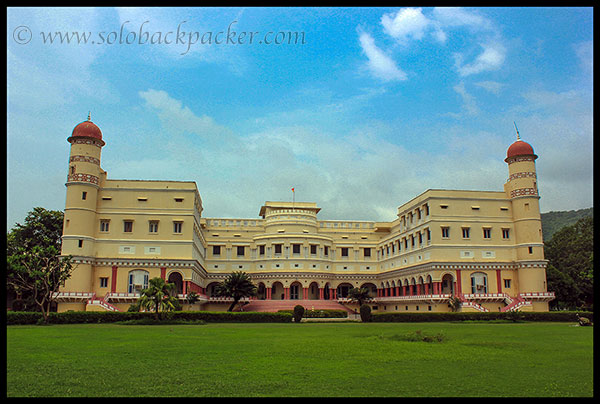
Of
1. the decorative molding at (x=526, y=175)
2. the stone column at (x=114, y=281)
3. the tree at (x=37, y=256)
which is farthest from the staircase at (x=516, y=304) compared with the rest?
the tree at (x=37, y=256)

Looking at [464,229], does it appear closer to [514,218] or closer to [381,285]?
[514,218]

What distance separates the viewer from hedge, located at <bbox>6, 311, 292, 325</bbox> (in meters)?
36.4

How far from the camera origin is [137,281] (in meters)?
51.5

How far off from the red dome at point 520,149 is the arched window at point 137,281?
138ft

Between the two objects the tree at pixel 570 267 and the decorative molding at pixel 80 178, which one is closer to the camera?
the decorative molding at pixel 80 178

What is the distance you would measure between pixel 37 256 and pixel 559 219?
117 metres

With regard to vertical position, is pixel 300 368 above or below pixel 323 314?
below

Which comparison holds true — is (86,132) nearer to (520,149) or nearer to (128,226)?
(128,226)

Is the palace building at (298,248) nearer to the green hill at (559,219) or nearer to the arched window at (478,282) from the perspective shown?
the arched window at (478,282)

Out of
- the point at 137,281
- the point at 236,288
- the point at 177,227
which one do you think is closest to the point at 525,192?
the point at 236,288

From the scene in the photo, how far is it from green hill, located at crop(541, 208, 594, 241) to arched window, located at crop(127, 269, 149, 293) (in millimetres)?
94047

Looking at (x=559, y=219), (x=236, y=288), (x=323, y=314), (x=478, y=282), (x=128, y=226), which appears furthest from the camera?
(x=559, y=219)

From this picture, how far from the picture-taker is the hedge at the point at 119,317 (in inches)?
1432

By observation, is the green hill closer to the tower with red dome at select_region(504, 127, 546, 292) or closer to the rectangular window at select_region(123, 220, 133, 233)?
the tower with red dome at select_region(504, 127, 546, 292)
